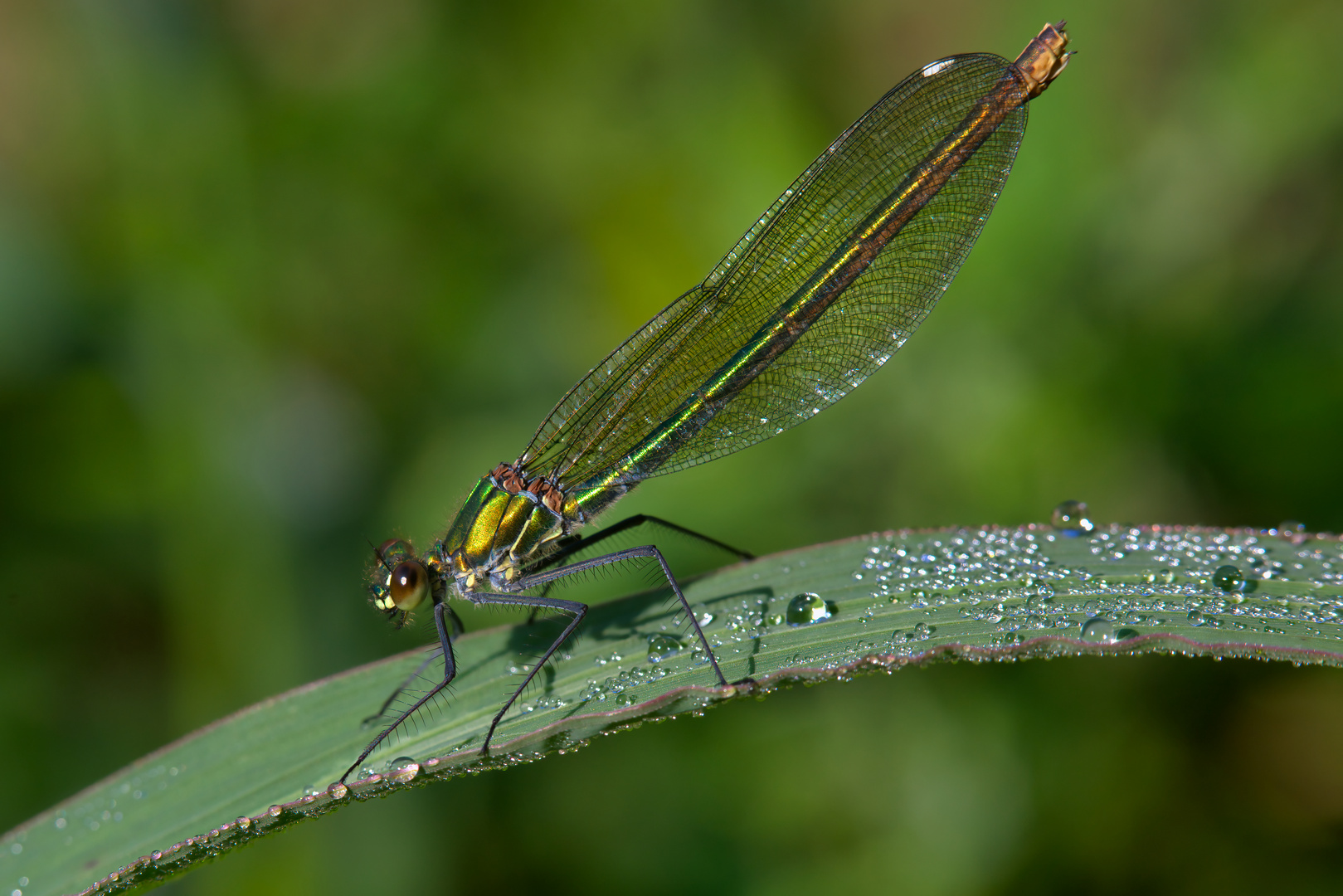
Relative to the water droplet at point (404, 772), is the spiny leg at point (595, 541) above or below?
above

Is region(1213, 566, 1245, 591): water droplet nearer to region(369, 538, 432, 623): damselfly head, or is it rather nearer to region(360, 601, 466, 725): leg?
region(360, 601, 466, 725): leg

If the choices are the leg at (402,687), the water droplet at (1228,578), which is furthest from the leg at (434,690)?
the water droplet at (1228,578)

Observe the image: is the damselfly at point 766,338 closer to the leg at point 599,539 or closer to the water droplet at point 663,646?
the leg at point 599,539

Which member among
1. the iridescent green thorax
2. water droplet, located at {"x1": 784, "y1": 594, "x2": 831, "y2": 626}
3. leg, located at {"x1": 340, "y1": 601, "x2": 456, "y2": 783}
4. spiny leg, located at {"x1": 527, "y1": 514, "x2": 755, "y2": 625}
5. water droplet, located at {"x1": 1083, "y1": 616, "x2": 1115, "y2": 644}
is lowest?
water droplet, located at {"x1": 1083, "y1": 616, "x2": 1115, "y2": 644}

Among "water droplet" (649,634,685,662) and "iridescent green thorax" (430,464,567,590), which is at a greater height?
"iridescent green thorax" (430,464,567,590)

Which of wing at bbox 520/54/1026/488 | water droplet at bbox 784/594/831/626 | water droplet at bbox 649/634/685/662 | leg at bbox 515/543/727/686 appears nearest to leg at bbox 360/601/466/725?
leg at bbox 515/543/727/686

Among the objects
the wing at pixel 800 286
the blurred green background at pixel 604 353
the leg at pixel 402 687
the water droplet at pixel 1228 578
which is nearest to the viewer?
the water droplet at pixel 1228 578

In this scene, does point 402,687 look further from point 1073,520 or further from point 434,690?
point 1073,520
